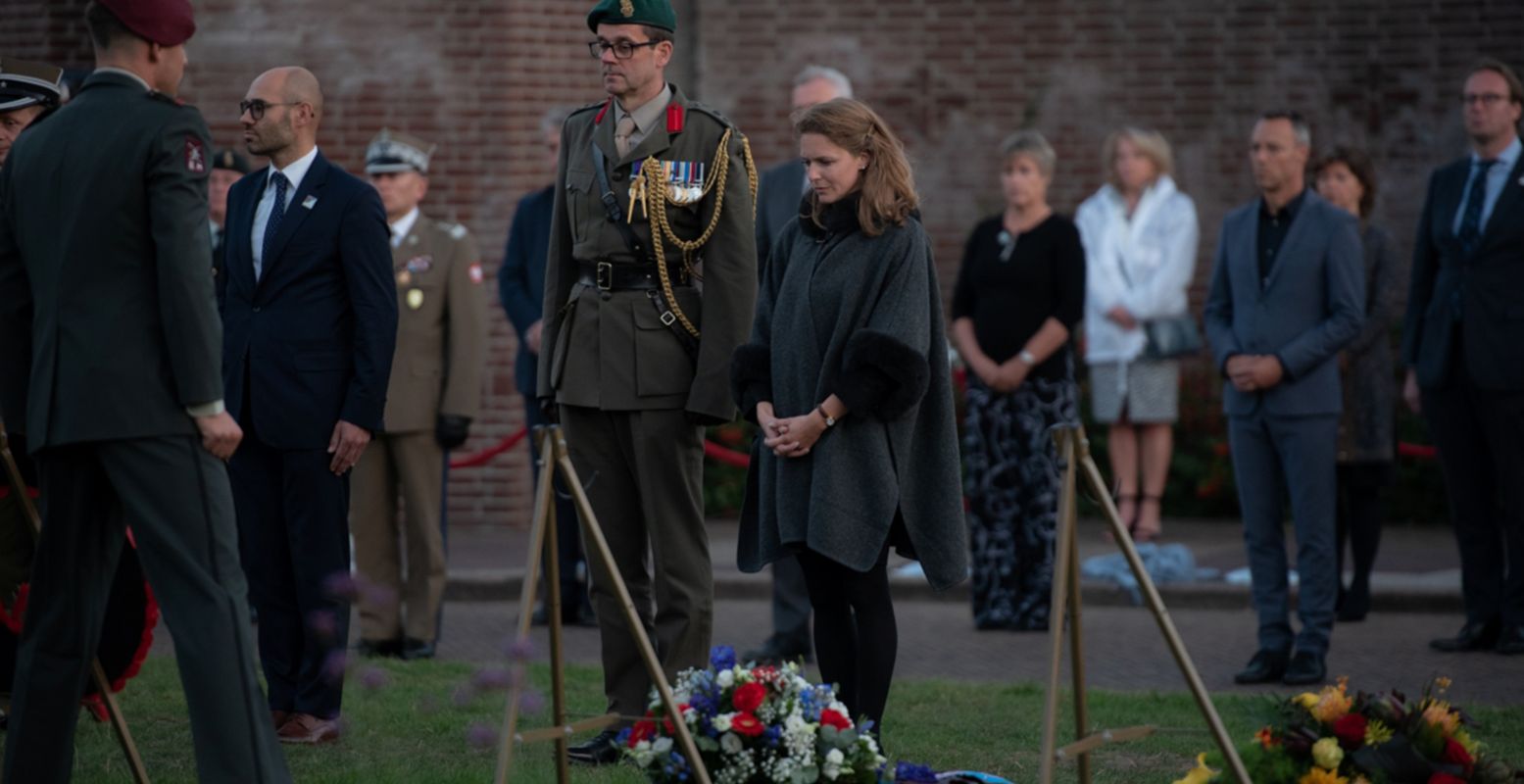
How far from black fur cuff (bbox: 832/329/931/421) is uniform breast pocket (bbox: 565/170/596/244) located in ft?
3.73

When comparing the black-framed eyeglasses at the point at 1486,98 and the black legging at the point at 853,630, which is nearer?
the black legging at the point at 853,630

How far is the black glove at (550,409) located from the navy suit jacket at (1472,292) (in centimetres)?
450

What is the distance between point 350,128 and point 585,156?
24.5 feet

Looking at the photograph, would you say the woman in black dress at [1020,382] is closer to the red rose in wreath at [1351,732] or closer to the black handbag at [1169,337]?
the black handbag at [1169,337]

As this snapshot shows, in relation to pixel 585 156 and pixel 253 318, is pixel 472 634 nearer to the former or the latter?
pixel 253 318

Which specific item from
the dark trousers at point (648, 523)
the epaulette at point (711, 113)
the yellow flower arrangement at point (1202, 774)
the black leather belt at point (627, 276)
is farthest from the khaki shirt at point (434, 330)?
the yellow flower arrangement at point (1202, 774)

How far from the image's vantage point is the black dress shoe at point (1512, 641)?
8844 mm

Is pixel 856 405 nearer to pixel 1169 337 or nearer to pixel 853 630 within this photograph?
pixel 853 630

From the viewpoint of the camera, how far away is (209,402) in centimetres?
491

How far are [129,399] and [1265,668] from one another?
16.6ft

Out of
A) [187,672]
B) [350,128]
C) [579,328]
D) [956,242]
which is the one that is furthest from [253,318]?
[956,242]

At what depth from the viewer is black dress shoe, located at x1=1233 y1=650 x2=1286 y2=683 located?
323 inches

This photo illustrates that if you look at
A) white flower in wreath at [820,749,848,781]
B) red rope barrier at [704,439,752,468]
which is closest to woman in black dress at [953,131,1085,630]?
red rope barrier at [704,439,752,468]

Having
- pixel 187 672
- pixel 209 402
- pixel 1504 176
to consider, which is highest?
pixel 1504 176
